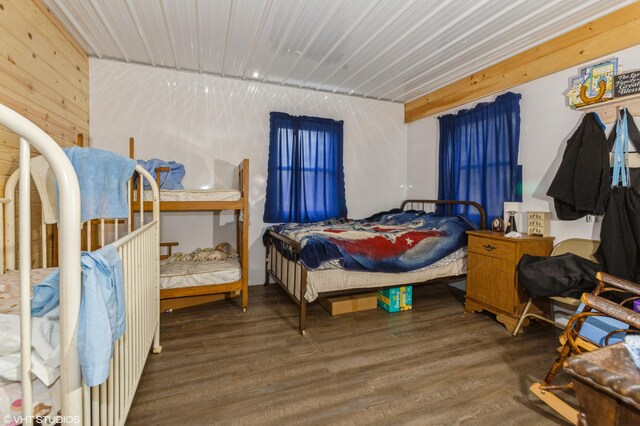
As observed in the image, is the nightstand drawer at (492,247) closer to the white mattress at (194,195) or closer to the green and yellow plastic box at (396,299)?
the green and yellow plastic box at (396,299)

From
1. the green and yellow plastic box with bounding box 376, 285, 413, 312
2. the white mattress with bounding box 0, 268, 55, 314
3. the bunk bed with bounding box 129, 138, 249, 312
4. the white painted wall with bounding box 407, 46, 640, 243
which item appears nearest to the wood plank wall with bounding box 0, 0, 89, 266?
the white mattress with bounding box 0, 268, 55, 314

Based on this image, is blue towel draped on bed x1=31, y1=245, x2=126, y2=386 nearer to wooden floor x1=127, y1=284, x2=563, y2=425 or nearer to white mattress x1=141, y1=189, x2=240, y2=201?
wooden floor x1=127, y1=284, x2=563, y2=425

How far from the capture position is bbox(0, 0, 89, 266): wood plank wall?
1961 millimetres

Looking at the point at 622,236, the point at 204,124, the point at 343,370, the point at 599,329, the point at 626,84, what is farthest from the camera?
the point at 204,124

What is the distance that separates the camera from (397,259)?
279 centimetres

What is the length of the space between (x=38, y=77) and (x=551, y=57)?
→ 14.2 feet

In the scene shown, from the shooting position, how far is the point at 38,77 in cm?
231

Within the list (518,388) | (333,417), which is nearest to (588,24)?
(518,388)

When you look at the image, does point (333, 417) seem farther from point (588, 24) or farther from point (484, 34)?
point (588, 24)

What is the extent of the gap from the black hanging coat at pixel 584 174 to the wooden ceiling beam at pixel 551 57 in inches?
22.3

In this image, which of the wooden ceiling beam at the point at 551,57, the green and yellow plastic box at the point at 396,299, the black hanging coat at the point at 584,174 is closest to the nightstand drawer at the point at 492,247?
the black hanging coat at the point at 584,174

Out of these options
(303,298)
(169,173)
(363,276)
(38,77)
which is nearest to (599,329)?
(363,276)

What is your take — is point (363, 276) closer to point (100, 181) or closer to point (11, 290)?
point (100, 181)

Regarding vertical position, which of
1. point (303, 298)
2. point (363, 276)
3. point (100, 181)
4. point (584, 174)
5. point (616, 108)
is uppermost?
point (616, 108)
